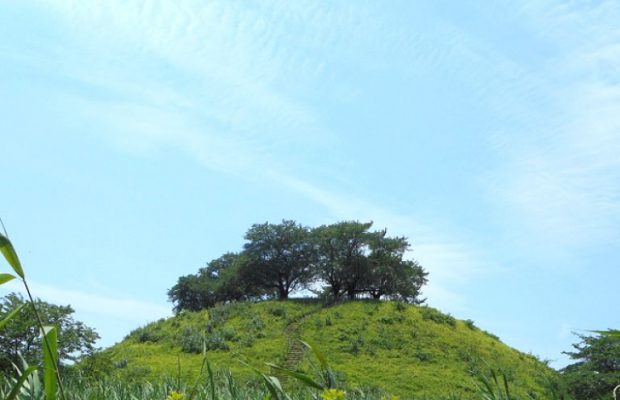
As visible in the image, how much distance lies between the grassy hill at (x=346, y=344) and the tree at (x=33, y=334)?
9.68 m

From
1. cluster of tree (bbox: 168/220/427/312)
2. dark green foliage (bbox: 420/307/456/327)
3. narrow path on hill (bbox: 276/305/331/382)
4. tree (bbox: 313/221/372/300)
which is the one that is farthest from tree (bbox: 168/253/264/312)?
dark green foliage (bbox: 420/307/456/327)

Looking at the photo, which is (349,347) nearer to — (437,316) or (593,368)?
(437,316)

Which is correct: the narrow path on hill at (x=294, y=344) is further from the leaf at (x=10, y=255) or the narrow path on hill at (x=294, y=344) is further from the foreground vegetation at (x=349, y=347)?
the leaf at (x=10, y=255)

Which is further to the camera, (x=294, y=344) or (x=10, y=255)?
(x=294, y=344)

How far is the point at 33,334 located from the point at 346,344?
24.9 m

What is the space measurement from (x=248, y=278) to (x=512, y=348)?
25.6m

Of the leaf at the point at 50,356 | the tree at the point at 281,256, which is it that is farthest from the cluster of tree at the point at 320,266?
the leaf at the point at 50,356

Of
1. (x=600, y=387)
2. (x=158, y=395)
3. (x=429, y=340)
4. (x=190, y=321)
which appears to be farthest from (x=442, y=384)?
(x=158, y=395)

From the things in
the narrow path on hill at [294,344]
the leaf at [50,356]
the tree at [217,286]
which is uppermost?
the tree at [217,286]

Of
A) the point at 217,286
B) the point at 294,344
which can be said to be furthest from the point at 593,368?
the point at 217,286

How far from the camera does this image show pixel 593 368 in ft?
95.9

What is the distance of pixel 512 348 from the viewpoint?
5178 cm

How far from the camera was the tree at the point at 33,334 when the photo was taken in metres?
21.0

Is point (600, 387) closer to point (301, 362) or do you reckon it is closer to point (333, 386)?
point (301, 362)
